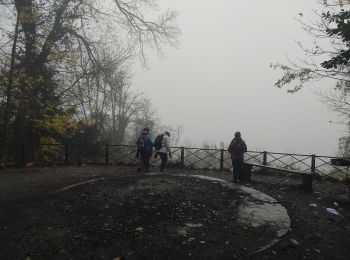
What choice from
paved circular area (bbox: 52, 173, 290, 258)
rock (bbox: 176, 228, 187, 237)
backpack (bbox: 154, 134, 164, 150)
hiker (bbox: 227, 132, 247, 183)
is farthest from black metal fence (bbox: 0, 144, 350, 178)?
rock (bbox: 176, 228, 187, 237)

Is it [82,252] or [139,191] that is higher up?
[139,191]

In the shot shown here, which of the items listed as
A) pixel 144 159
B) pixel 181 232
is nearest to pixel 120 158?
pixel 144 159

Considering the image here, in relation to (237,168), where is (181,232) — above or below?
below

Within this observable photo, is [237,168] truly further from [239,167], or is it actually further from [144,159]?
[144,159]

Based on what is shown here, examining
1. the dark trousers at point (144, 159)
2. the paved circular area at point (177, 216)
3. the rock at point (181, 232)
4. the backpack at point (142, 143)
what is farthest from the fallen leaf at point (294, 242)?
the dark trousers at point (144, 159)

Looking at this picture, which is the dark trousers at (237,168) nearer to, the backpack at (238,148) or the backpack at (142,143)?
the backpack at (238,148)

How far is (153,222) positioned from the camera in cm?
776

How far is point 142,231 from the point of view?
→ 727 centimetres

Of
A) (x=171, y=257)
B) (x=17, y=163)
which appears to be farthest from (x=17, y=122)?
(x=171, y=257)

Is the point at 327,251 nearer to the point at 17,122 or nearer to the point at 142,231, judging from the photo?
the point at 142,231

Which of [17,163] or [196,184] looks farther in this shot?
[17,163]

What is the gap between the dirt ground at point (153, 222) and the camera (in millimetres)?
6414

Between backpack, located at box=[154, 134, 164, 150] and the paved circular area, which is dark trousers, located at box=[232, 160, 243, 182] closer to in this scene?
the paved circular area

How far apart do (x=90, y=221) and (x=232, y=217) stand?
3.24 metres
